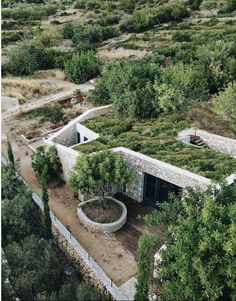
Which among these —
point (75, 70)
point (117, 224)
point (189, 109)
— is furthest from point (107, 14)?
point (117, 224)

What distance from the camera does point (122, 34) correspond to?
72812 millimetres

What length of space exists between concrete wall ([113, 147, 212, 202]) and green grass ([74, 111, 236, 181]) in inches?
30.2

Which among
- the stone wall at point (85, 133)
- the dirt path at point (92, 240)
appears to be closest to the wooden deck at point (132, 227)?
the dirt path at point (92, 240)

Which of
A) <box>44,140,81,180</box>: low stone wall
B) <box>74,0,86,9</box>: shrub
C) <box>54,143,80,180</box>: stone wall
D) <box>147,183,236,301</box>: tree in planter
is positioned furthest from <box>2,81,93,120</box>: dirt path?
<box>74,0,86,9</box>: shrub

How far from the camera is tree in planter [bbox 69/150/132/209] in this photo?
21.8m

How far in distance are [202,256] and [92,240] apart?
7660mm

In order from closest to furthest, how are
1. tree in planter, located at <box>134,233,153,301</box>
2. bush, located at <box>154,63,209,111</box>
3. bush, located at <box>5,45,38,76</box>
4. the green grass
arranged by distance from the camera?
tree in planter, located at <box>134,233,153,301</box>
the green grass
bush, located at <box>154,63,209,111</box>
bush, located at <box>5,45,38,76</box>

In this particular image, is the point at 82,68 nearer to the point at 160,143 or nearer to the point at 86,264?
the point at 160,143

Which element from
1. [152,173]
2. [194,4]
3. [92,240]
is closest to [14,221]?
[92,240]

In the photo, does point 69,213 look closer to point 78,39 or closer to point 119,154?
point 119,154

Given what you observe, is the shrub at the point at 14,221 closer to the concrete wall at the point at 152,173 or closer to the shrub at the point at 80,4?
the concrete wall at the point at 152,173

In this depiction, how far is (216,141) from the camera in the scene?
27.0 meters

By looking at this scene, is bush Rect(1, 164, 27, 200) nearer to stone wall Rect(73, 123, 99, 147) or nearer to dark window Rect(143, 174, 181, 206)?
stone wall Rect(73, 123, 99, 147)

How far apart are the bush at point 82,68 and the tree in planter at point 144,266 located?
1341 inches
